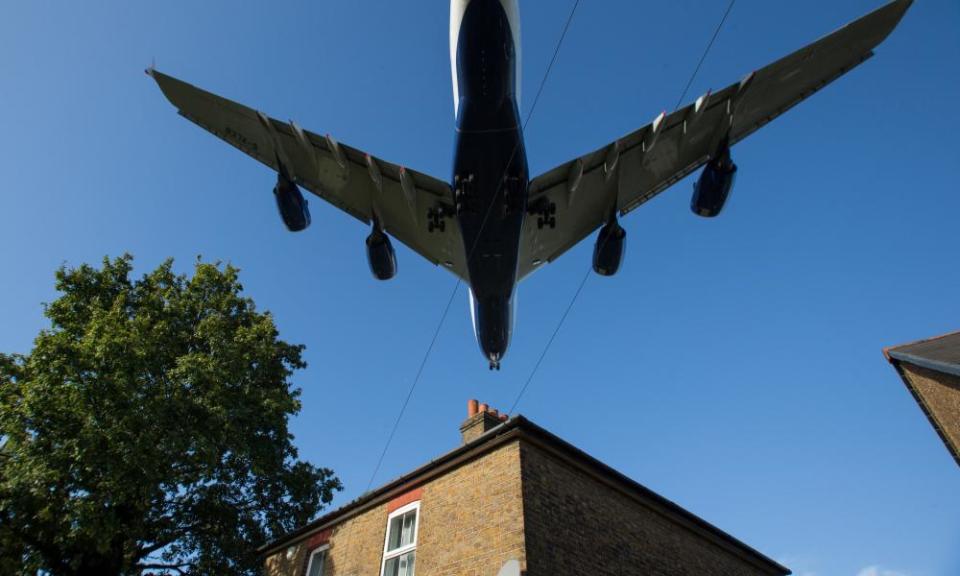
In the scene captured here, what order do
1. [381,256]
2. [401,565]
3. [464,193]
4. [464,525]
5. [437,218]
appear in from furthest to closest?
[437,218]
[381,256]
[464,193]
[401,565]
[464,525]

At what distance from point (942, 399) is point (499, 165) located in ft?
56.7

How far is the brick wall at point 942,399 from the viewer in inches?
740

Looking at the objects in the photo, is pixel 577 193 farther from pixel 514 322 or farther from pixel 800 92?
pixel 800 92

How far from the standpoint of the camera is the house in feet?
61.7

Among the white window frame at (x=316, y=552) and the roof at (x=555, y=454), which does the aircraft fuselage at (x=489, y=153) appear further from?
the white window frame at (x=316, y=552)

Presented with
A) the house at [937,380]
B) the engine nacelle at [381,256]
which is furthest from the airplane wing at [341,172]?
the house at [937,380]

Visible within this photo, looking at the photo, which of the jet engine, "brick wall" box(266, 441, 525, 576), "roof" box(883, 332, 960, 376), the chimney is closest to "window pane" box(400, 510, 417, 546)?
"brick wall" box(266, 441, 525, 576)

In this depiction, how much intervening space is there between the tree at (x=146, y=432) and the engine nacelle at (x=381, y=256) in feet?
27.0

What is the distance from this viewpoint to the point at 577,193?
16.0 metres

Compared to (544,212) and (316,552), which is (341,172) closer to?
(544,212)

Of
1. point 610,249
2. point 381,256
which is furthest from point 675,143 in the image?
point 381,256

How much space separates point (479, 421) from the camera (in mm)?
13961

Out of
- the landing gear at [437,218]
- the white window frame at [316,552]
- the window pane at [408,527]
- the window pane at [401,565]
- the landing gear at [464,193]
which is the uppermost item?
the landing gear at [437,218]

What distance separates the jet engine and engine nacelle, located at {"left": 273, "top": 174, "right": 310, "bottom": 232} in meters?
8.97
